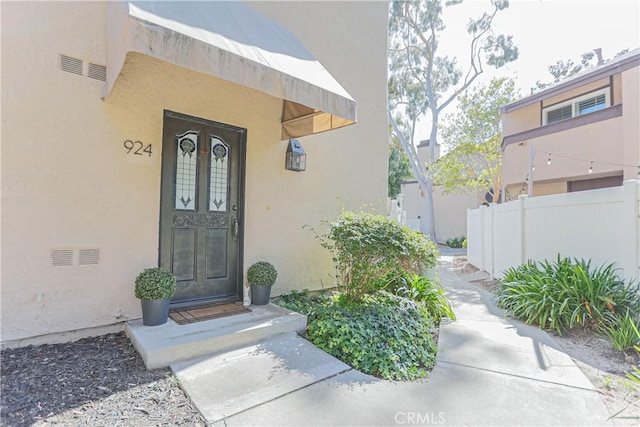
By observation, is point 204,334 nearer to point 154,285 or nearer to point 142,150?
point 154,285

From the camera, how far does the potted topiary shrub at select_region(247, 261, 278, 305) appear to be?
186 inches

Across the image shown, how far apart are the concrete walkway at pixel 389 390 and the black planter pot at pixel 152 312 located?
81cm

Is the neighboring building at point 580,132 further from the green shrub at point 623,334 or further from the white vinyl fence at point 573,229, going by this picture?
the green shrub at point 623,334

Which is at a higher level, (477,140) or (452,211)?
(477,140)

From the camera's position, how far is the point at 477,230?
10.4 metres

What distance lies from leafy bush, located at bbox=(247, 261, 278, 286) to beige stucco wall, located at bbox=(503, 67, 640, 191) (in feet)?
37.0

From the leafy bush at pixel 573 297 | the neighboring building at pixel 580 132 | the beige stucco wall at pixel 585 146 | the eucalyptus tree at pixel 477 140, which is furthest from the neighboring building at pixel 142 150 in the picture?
the eucalyptus tree at pixel 477 140

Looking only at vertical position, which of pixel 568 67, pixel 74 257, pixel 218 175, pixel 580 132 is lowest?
pixel 74 257

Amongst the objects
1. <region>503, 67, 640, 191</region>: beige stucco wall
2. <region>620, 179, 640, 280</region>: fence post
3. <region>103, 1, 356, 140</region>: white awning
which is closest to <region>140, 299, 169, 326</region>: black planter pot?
<region>103, 1, 356, 140</region>: white awning

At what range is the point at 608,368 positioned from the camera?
3.53m

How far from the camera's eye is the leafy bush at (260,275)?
186 inches

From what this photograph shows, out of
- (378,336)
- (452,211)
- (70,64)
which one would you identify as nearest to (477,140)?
(452,211)

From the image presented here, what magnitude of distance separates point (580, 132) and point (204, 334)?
1368 centimetres
